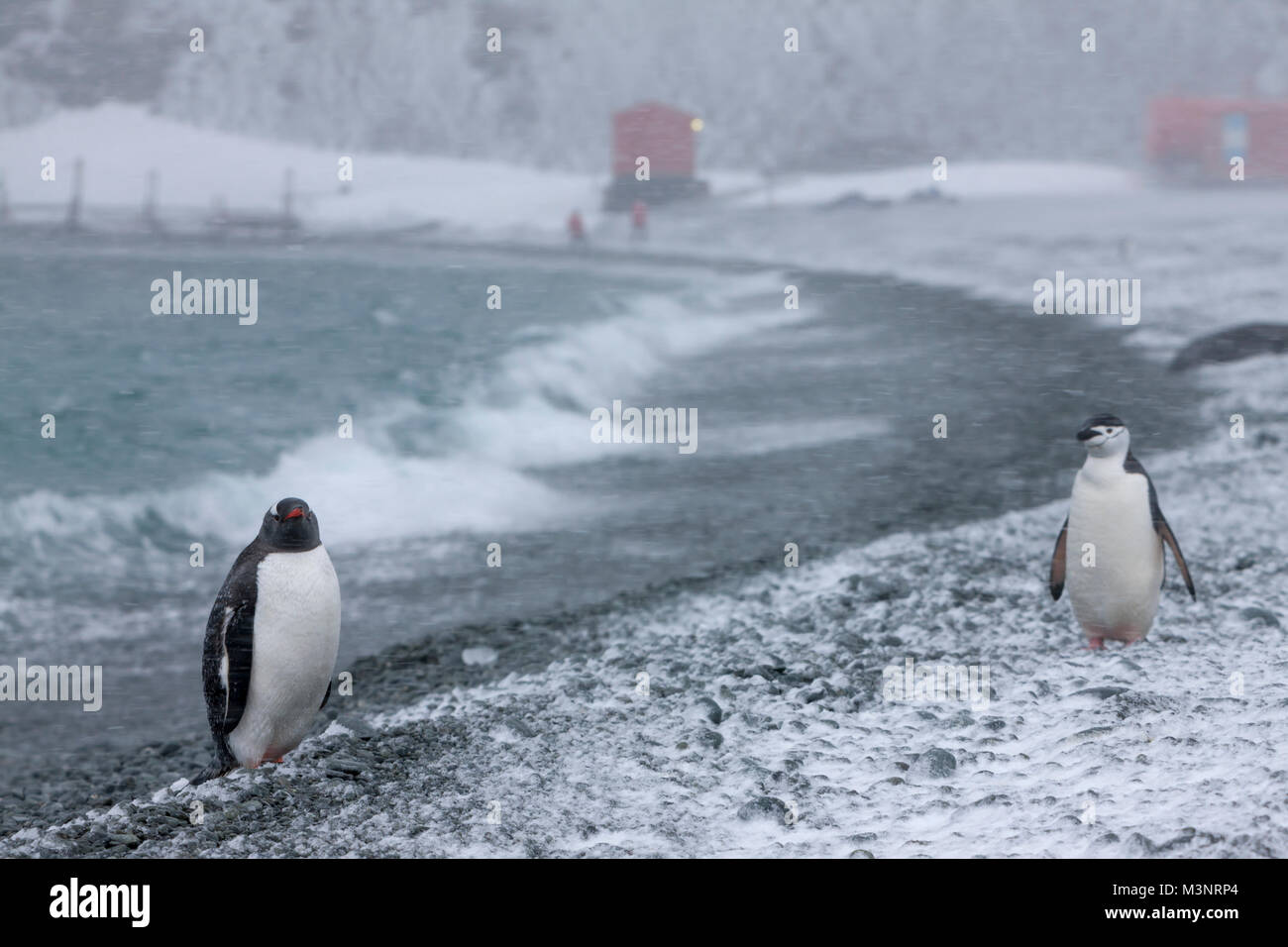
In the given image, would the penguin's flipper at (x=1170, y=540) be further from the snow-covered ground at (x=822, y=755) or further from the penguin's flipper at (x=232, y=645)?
the penguin's flipper at (x=232, y=645)

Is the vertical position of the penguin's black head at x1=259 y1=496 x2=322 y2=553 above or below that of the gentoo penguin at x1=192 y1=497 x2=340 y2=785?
above

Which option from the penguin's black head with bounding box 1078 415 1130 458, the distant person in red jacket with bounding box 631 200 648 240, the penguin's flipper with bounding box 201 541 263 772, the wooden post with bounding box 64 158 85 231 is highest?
the wooden post with bounding box 64 158 85 231

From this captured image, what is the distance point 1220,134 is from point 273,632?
644 inches

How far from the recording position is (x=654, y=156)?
18.3 m

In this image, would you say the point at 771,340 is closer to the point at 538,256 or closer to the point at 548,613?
the point at 538,256

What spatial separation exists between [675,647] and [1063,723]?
171 centimetres

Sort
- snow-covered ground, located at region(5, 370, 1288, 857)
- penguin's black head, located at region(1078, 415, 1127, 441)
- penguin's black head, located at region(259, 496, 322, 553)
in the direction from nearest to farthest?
snow-covered ground, located at region(5, 370, 1288, 857) < penguin's black head, located at region(259, 496, 322, 553) < penguin's black head, located at region(1078, 415, 1127, 441)

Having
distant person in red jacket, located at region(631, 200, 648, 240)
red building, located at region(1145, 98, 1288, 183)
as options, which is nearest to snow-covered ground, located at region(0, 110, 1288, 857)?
red building, located at region(1145, 98, 1288, 183)

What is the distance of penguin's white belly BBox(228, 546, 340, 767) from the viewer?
3.59m

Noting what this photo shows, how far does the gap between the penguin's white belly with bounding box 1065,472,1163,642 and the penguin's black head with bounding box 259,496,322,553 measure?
8.97 feet

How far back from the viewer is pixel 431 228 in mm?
22688

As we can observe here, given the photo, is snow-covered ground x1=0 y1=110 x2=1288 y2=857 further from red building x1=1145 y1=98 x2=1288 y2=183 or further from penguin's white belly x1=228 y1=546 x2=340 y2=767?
red building x1=1145 y1=98 x2=1288 y2=183

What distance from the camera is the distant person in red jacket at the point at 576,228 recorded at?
19.4 metres

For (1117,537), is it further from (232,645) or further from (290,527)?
(232,645)
